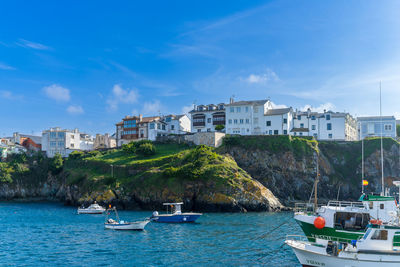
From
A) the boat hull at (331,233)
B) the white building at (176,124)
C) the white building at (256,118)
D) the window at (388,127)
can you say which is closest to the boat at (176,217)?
the boat hull at (331,233)

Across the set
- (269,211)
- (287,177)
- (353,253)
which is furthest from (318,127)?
(353,253)

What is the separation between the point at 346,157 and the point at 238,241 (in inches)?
2598

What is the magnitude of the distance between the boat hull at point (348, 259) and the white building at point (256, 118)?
70.9m

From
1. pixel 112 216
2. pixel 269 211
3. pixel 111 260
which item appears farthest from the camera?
pixel 269 211


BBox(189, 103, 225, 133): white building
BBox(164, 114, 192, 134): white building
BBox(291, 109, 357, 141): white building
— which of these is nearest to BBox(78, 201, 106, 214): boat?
BBox(189, 103, 225, 133): white building

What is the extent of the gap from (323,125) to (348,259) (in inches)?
3138

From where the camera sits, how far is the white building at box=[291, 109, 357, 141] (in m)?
98.6

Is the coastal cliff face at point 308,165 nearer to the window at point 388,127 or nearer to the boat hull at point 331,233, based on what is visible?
the window at point 388,127

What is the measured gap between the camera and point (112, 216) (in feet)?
207

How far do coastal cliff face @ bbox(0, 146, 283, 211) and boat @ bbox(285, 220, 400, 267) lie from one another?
4041cm

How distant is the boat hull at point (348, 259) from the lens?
2486 cm

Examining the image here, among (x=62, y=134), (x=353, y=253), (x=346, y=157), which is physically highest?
(x=62, y=134)

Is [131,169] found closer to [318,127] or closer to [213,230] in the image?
[213,230]

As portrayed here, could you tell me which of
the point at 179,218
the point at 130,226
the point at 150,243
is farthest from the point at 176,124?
the point at 150,243
